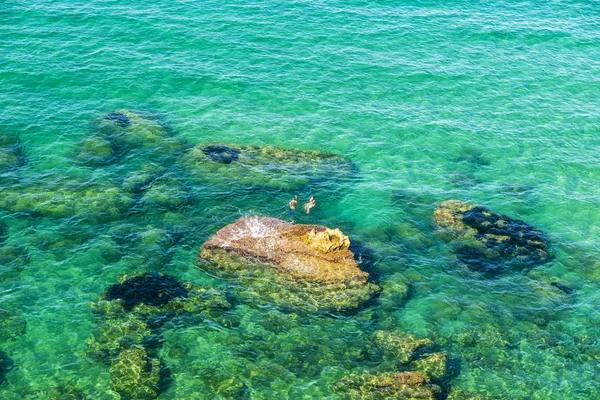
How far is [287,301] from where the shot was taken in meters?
39.8

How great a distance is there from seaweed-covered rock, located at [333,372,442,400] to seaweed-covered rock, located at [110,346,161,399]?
10513 mm

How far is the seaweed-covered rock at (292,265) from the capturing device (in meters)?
40.1

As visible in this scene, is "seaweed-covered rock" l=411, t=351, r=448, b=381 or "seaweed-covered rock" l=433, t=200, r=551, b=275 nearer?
Answer: "seaweed-covered rock" l=411, t=351, r=448, b=381

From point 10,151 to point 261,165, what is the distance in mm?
22453

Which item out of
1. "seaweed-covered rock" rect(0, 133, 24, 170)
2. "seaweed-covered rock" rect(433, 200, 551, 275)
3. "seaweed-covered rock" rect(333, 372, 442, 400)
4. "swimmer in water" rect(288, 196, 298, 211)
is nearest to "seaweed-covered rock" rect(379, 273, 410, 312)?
"seaweed-covered rock" rect(433, 200, 551, 275)

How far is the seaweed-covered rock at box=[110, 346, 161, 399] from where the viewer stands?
3328 cm

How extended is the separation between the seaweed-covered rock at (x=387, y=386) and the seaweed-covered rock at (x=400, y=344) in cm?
187

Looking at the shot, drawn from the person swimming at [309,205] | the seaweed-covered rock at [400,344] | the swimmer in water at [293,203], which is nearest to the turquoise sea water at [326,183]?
the swimmer in water at [293,203]

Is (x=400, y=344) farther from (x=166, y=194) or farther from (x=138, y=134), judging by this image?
(x=138, y=134)

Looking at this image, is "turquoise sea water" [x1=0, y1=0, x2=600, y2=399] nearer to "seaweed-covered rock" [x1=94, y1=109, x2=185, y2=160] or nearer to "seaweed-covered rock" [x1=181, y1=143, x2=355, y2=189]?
"seaweed-covered rock" [x1=94, y1=109, x2=185, y2=160]

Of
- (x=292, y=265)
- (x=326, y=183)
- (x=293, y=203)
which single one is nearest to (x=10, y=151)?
(x=293, y=203)

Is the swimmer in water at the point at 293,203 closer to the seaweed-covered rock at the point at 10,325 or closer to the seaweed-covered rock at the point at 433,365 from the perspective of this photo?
→ the seaweed-covered rock at the point at 433,365

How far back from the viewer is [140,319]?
37.8 m

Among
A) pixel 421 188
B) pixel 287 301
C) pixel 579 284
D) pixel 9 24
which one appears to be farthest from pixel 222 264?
pixel 9 24
